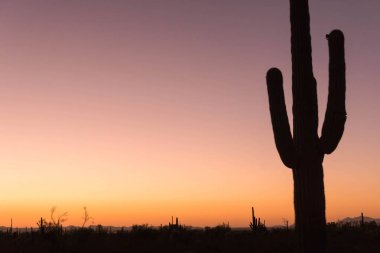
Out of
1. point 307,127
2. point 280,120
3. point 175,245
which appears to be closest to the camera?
point 307,127

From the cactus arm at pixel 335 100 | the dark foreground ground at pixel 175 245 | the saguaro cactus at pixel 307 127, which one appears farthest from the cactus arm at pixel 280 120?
the dark foreground ground at pixel 175 245

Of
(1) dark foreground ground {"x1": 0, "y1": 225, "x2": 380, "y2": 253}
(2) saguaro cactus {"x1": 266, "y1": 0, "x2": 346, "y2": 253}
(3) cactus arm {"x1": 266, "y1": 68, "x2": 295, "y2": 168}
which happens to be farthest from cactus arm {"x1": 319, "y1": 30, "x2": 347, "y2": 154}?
(1) dark foreground ground {"x1": 0, "y1": 225, "x2": 380, "y2": 253}

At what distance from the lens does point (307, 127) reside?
10680mm

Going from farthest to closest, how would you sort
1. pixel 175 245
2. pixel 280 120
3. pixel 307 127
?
1. pixel 175 245
2. pixel 280 120
3. pixel 307 127

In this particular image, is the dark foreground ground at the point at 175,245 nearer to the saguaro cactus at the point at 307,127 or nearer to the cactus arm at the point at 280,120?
the saguaro cactus at the point at 307,127

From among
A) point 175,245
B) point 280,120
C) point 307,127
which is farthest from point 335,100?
point 175,245

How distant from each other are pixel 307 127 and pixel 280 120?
→ 548 mm

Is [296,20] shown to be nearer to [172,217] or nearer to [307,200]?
[307,200]

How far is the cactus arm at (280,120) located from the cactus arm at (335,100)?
2.14 ft

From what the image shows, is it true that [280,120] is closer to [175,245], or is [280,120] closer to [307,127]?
[307,127]

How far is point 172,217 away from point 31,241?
15105mm

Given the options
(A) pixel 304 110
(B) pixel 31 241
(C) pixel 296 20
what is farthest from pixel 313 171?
(B) pixel 31 241

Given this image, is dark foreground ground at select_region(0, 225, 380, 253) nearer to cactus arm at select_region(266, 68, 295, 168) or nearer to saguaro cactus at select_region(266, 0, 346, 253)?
saguaro cactus at select_region(266, 0, 346, 253)

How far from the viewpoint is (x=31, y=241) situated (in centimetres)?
2362
